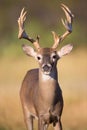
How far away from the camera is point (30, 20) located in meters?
13.9

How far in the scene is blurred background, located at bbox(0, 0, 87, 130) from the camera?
12711 millimetres

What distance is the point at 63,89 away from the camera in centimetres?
1297

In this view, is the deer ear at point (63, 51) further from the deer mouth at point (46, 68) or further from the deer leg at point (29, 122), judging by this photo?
the deer leg at point (29, 122)

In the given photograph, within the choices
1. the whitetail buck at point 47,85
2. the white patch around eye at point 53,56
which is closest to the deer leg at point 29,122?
the whitetail buck at point 47,85

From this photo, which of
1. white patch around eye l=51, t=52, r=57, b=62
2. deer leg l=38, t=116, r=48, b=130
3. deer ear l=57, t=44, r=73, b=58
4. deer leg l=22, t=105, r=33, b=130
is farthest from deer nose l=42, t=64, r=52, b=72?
deer leg l=22, t=105, r=33, b=130

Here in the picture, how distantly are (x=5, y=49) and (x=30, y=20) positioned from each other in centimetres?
57

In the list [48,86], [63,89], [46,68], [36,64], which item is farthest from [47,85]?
[36,64]

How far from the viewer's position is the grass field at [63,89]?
12531 millimetres

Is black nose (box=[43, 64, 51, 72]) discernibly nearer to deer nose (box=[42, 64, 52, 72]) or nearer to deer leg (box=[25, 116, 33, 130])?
deer nose (box=[42, 64, 52, 72])

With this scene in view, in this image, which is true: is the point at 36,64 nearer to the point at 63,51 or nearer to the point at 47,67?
the point at 63,51

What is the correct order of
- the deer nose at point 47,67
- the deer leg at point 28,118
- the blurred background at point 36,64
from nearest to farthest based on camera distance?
the deer nose at point 47,67 → the deer leg at point 28,118 → the blurred background at point 36,64

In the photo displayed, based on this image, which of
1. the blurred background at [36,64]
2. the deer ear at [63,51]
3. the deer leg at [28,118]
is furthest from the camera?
the blurred background at [36,64]

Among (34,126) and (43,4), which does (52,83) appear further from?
(43,4)

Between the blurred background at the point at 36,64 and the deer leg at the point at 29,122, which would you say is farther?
the blurred background at the point at 36,64
